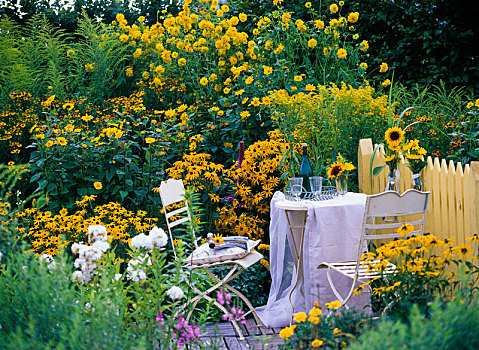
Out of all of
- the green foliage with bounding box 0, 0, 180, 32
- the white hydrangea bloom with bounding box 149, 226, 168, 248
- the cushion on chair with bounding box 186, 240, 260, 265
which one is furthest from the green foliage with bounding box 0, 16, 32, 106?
the white hydrangea bloom with bounding box 149, 226, 168, 248

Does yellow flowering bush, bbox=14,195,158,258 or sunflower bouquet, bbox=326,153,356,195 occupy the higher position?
sunflower bouquet, bbox=326,153,356,195

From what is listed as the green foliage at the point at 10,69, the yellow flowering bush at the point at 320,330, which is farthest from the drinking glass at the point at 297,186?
the green foliage at the point at 10,69

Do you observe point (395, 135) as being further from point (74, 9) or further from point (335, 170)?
point (74, 9)

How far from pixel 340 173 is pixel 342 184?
0.15m

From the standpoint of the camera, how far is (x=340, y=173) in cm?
431

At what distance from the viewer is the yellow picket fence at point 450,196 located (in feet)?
12.2

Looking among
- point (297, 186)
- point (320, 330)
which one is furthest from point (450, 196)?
point (320, 330)

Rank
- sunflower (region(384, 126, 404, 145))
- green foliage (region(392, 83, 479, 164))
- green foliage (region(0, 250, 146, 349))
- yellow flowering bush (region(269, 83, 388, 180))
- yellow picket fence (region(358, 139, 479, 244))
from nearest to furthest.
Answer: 1. green foliage (region(0, 250, 146, 349))
2. yellow picket fence (region(358, 139, 479, 244))
3. sunflower (region(384, 126, 404, 145))
4. green foliage (region(392, 83, 479, 164))
5. yellow flowering bush (region(269, 83, 388, 180))

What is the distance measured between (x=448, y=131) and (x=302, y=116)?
58.5 inches

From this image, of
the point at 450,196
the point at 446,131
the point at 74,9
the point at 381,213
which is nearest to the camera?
the point at 381,213

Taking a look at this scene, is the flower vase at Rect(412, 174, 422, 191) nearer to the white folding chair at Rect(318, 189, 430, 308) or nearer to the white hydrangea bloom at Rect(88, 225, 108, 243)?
the white folding chair at Rect(318, 189, 430, 308)

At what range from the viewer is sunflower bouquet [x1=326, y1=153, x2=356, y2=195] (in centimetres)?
427

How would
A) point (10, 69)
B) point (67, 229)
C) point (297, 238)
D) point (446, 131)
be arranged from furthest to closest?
point (10, 69), point (446, 131), point (67, 229), point (297, 238)

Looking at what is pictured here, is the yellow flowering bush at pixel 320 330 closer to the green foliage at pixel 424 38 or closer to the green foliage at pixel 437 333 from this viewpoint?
the green foliage at pixel 437 333
